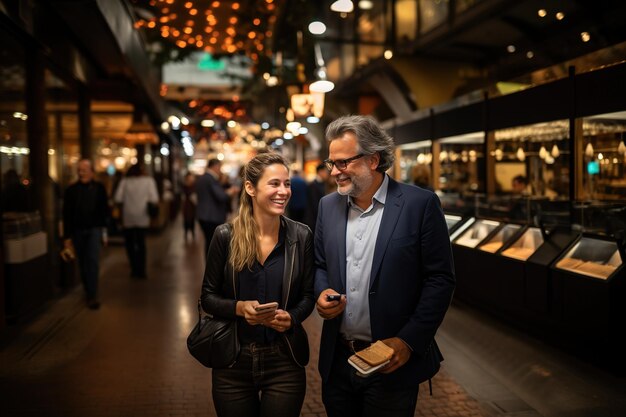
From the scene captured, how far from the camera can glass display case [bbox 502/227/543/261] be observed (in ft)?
22.8

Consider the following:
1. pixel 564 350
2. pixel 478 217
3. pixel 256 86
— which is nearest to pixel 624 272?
pixel 564 350

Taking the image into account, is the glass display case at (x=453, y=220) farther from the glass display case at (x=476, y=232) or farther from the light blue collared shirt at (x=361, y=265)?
the light blue collared shirt at (x=361, y=265)

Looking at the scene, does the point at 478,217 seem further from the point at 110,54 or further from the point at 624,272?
the point at 110,54

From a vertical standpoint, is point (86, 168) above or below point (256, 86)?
below

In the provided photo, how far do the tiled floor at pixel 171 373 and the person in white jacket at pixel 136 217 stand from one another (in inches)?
96.6

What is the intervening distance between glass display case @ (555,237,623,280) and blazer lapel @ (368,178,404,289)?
350 cm

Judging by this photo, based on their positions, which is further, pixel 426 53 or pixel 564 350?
pixel 426 53

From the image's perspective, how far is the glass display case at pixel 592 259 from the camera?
18.3 feet

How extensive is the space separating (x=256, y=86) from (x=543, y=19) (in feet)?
48.3

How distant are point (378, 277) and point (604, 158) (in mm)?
6118

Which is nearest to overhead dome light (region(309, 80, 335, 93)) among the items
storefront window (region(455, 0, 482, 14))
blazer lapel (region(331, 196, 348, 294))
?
storefront window (region(455, 0, 482, 14))

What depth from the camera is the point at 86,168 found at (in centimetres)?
808

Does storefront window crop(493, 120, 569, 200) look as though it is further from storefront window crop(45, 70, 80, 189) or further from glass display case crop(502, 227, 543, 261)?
storefront window crop(45, 70, 80, 189)

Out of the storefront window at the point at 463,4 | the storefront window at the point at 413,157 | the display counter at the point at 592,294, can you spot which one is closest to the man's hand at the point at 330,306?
the display counter at the point at 592,294
